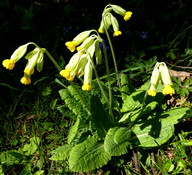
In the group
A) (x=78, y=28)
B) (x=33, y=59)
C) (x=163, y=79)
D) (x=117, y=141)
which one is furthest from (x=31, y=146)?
(x=78, y=28)

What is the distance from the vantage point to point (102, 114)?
8.06ft

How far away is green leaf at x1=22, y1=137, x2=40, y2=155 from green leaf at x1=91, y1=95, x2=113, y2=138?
718 millimetres

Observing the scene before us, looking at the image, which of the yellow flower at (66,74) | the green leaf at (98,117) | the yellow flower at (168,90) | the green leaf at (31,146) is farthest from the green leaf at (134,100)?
the green leaf at (31,146)

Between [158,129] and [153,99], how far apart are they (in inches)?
14.1

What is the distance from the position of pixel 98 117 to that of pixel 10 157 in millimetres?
1045

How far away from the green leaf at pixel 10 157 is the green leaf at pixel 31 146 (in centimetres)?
9

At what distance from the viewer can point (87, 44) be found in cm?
221

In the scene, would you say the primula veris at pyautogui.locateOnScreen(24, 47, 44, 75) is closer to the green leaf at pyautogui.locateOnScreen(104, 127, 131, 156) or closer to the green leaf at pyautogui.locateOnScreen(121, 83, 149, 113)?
the green leaf at pyautogui.locateOnScreen(104, 127, 131, 156)

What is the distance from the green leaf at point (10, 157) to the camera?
266 cm

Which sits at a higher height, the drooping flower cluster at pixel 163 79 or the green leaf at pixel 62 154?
the drooping flower cluster at pixel 163 79

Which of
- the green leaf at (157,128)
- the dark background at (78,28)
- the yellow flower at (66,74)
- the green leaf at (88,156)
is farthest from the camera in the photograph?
the dark background at (78,28)

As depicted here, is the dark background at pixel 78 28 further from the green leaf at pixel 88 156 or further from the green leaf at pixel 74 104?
the green leaf at pixel 88 156

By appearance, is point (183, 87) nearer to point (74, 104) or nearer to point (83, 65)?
point (74, 104)

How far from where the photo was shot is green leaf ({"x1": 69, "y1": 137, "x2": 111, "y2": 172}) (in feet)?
7.18
